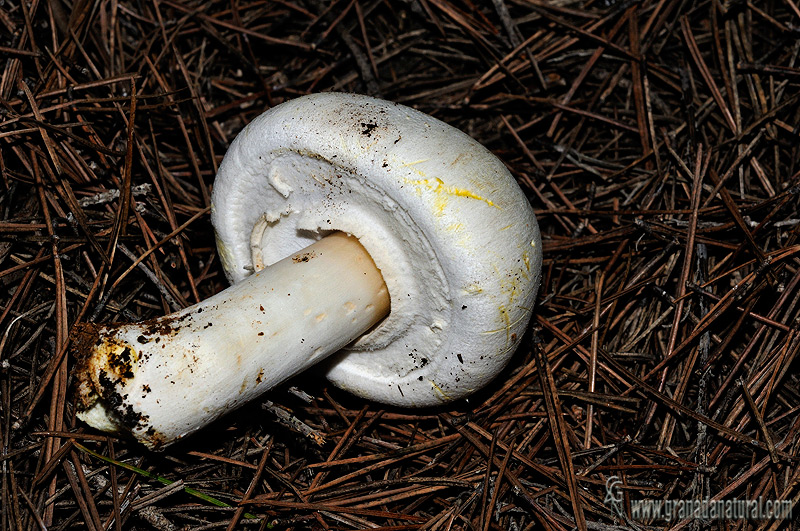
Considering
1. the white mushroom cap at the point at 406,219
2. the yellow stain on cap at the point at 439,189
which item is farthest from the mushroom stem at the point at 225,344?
the yellow stain on cap at the point at 439,189

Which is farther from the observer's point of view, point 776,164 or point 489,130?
point 489,130

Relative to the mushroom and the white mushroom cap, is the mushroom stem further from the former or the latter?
the white mushroom cap

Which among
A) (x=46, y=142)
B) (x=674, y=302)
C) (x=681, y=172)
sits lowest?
(x=674, y=302)

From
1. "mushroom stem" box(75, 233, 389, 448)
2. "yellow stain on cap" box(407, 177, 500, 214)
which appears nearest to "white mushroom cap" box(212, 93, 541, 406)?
"yellow stain on cap" box(407, 177, 500, 214)

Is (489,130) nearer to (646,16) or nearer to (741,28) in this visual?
(646,16)

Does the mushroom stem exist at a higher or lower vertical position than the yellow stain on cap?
lower

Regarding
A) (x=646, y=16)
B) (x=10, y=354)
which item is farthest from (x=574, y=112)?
(x=10, y=354)
